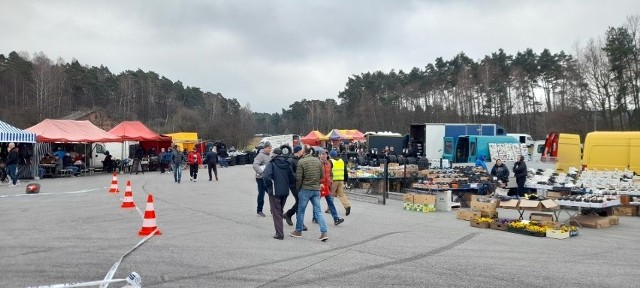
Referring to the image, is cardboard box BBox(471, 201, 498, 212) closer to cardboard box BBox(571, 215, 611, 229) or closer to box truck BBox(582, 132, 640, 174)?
cardboard box BBox(571, 215, 611, 229)

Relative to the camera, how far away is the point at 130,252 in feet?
24.9

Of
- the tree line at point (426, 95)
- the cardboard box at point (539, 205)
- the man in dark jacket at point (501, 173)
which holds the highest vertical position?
the tree line at point (426, 95)

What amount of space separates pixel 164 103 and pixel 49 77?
107 feet

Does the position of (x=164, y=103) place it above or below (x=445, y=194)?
above

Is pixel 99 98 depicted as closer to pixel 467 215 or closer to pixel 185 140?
pixel 185 140

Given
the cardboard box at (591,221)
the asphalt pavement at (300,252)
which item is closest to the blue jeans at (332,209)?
the asphalt pavement at (300,252)

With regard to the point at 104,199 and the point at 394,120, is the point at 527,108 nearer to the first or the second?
the point at 394,120

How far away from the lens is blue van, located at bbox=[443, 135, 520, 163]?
2195 cm

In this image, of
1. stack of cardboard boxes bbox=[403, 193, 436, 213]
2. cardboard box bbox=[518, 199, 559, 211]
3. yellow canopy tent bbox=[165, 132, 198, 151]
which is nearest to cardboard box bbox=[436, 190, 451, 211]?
stack of cardboard boxes bbox=[403, 193, 436, 213]

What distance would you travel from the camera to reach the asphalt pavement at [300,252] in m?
6.23

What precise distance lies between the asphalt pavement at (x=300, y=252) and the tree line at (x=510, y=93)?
121 ft

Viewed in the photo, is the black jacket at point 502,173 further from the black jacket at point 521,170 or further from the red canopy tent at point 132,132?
the red canopy tent at point 132,132

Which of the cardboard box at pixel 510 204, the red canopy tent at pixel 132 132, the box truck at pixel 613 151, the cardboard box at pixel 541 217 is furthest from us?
the red canopy tent at pixel 132 132

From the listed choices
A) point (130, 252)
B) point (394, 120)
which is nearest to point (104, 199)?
point (130, 252)
